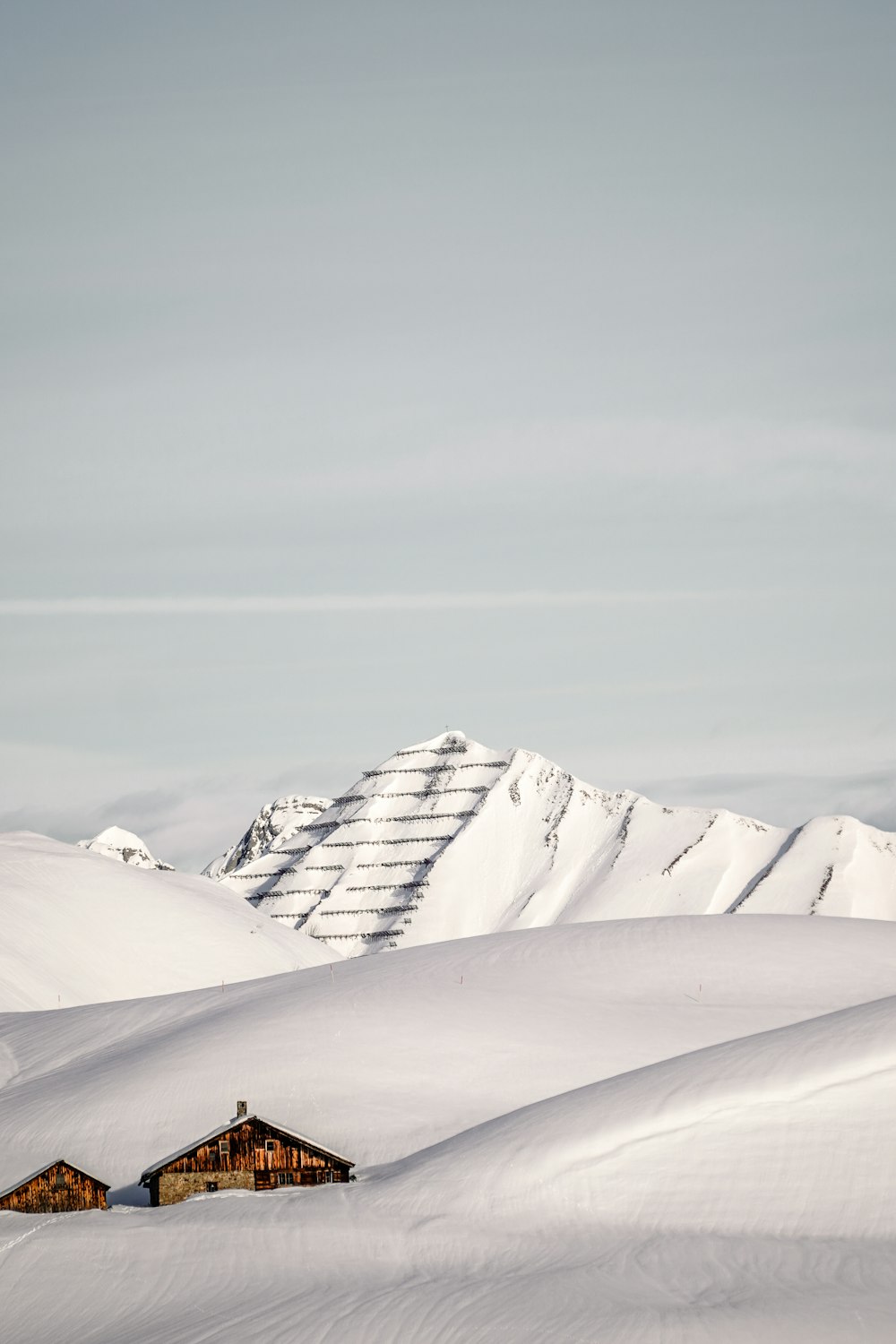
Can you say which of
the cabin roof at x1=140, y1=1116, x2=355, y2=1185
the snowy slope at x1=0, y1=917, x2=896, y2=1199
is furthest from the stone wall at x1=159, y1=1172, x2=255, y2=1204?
the snowy slope at x1=0, y1=917, x2=896, y2=1199

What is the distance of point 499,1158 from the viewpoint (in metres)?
50.0

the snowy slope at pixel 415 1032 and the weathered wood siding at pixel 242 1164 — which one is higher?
the snowy slope at pixel 415 1032

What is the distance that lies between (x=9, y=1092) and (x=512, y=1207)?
38.3 metres

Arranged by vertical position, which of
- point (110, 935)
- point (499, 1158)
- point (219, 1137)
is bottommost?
point (499, 1158)

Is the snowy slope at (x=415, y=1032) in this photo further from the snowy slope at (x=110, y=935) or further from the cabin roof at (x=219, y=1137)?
the snowy slope at (x=110, y=935)

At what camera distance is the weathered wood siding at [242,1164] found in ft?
169

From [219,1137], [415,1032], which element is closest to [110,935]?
[415,1032]

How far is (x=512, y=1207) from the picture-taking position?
46.4m

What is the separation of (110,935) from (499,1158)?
92.7 m

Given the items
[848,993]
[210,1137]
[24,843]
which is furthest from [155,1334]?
[24,843]

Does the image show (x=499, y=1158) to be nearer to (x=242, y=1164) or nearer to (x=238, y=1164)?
(x=242, y=1164)

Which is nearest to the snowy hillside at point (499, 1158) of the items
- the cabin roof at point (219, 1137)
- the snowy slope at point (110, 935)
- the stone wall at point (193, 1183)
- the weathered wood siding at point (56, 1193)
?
the stone wall at point (193, 1183)

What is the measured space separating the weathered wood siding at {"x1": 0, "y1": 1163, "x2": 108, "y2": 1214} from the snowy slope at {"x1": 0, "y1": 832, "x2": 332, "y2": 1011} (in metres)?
66.7

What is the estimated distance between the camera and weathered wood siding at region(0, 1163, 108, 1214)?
2016 inches
